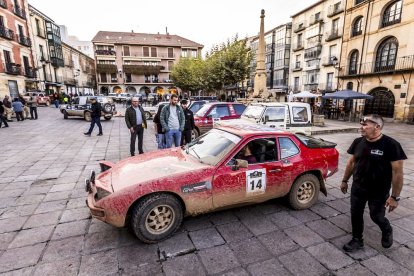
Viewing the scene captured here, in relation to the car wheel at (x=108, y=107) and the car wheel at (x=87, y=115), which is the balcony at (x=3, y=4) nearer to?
the car wheel at (x=108, y=107)

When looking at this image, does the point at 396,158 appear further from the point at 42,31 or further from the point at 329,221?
the point at 42,31

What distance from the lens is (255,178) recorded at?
11.4ft

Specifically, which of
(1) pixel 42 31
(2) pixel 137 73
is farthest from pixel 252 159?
(2) pixel 137 73

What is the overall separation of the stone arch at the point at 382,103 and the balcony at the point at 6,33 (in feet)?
118

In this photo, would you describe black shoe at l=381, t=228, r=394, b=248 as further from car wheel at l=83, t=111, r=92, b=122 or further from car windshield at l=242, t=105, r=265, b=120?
car wheel at l=83, t=111, r=92, b=122

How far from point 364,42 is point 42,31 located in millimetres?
39465

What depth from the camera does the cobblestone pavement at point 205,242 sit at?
8.70ft

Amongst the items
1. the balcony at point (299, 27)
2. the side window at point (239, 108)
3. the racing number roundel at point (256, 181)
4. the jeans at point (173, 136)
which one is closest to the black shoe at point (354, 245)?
the racing number roundel at point (256, 181)

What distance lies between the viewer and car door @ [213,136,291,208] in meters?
3.27

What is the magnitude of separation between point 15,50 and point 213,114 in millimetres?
27255

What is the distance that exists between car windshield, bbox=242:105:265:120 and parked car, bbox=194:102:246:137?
628mm

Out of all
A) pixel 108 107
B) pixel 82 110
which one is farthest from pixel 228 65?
pixel 82 110

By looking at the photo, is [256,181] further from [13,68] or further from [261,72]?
[13,68]

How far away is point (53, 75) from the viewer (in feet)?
114
